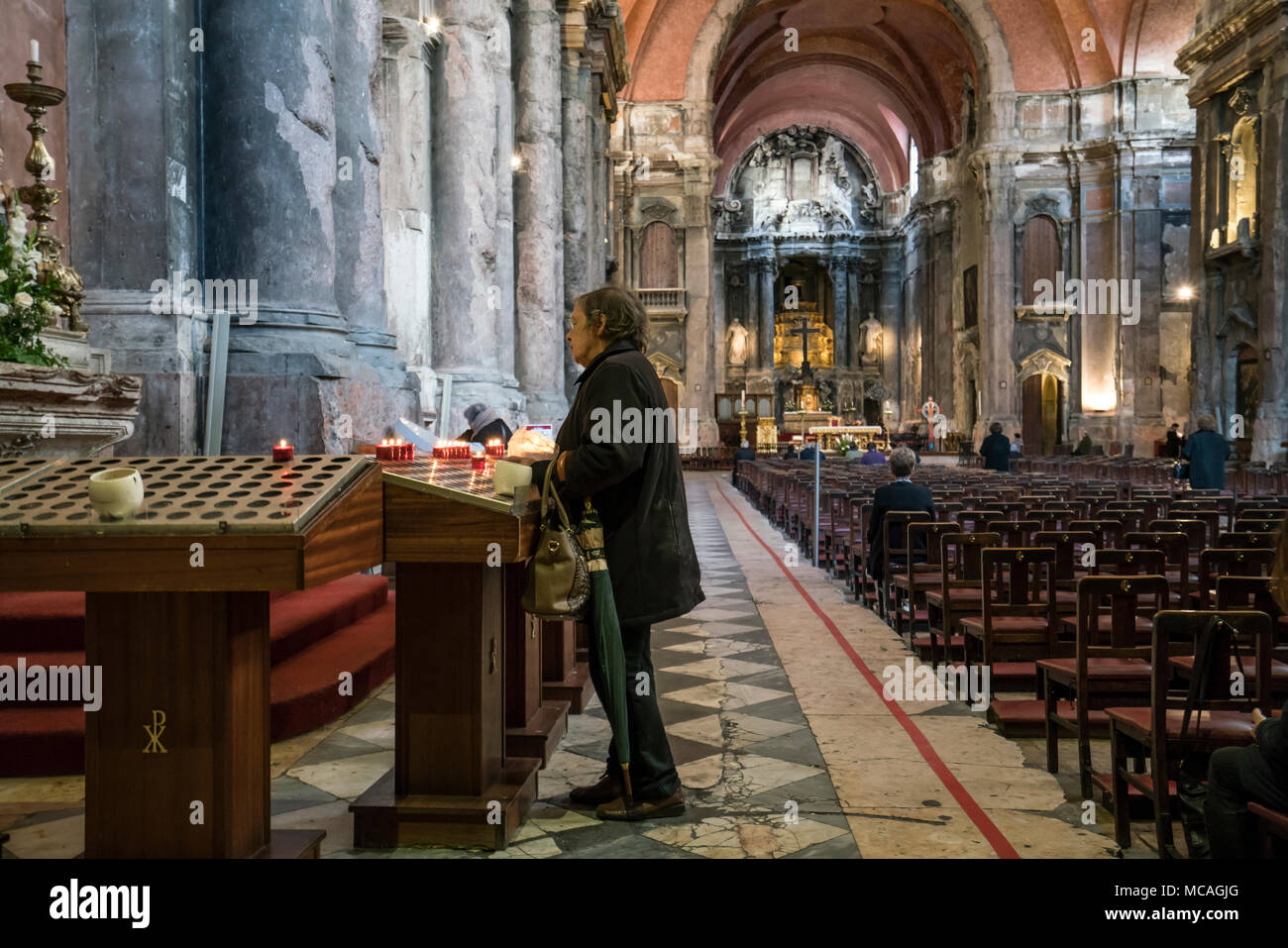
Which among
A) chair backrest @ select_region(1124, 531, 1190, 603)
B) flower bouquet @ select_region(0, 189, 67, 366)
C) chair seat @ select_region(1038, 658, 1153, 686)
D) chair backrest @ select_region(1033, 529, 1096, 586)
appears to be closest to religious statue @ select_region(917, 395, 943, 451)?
chair backrest @ select_region(1124, 531, 1190, 603)

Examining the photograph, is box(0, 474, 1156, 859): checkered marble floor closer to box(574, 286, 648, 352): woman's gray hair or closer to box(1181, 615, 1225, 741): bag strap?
box(1181, 615, 1225, 741): bag strap

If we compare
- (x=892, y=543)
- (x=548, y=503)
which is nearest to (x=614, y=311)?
(x=548, y=503)

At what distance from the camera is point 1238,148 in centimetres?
2344

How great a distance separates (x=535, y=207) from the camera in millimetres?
15242

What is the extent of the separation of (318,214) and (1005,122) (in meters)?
32.7

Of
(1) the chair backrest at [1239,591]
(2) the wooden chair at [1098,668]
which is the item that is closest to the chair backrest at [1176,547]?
(2) the wooden chair at [1098,668]

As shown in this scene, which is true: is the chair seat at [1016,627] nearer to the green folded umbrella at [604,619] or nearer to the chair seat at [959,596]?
the chair seat at [959,596]

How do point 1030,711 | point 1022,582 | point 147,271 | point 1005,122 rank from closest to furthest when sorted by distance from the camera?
point 1030,711, point 1022,582, point 147,271, point 1005,122

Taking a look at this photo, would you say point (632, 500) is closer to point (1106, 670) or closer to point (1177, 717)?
point (1177, 717)

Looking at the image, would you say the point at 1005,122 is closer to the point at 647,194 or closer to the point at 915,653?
the point at 647,194

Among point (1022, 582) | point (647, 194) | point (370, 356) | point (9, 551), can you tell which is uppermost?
point (647, 194)

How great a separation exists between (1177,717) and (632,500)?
1.94 metres

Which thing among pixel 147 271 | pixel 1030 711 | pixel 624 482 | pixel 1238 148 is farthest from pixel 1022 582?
pixel 1238 148

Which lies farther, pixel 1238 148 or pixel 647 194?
pixel 647 194
